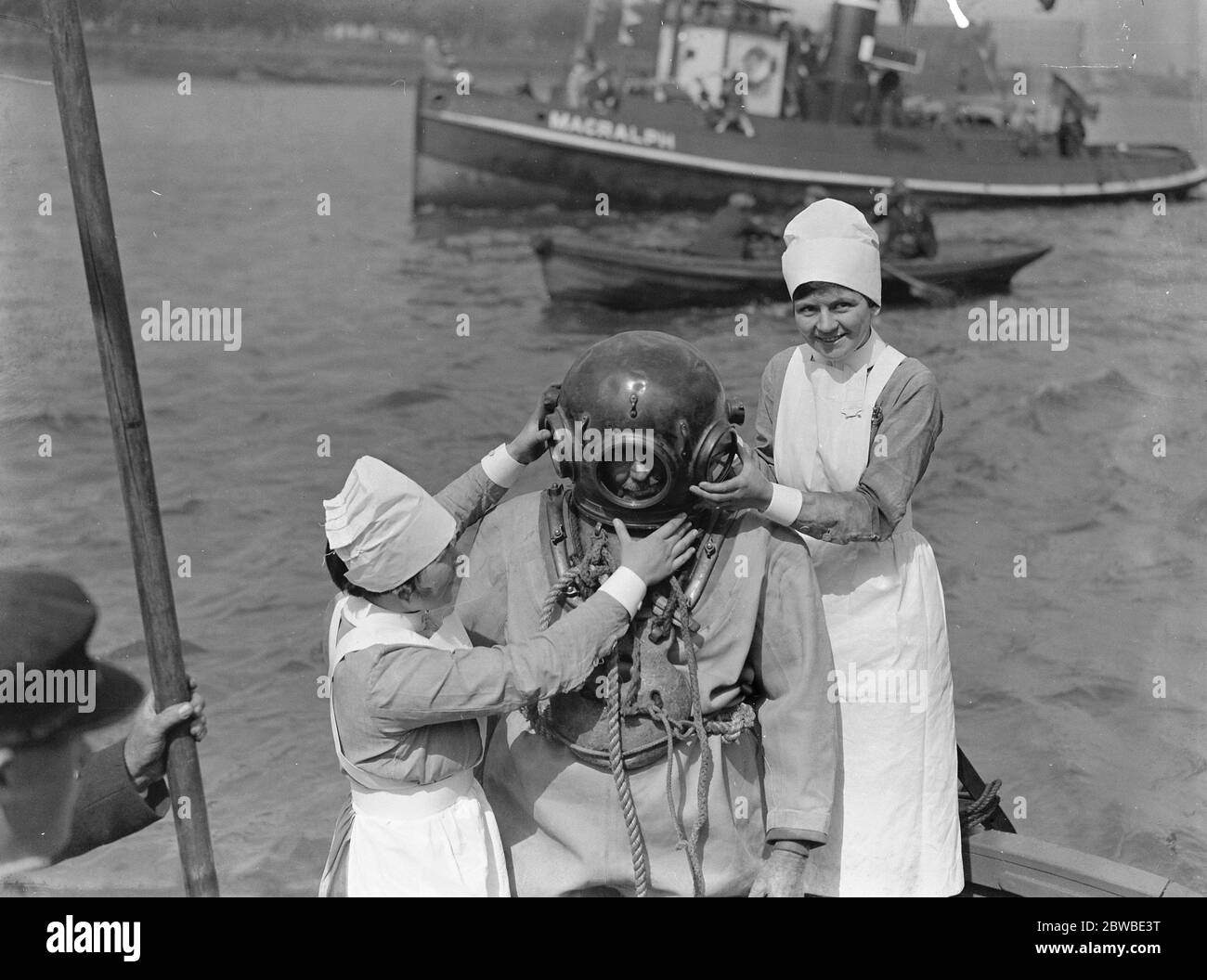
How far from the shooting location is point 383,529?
2361mm

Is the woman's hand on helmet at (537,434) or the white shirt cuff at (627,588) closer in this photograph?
the white shirt cuff at (627,588)

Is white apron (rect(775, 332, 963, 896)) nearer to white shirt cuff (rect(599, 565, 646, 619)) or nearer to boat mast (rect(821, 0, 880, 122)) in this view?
white shirt cuff (rect(599, 565, 646, 619))

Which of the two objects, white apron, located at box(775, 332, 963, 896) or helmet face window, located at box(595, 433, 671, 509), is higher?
helmet face window, located at box(595, 433, 671, 509)

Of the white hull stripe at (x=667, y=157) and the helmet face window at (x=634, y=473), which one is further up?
the white hull stripe at (x=667, y=157)

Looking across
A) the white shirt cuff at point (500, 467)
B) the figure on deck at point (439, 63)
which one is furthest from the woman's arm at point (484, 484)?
the figure on deck at point (439, 63)

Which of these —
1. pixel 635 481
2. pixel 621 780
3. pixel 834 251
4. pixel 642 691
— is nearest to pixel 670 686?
pixel 642 691

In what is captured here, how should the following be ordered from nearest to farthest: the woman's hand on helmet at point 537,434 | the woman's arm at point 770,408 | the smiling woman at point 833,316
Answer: the woman's hand on helmet at point 537,434 → the smiling woman at point 833,316 → the woman's arm at point 770,408

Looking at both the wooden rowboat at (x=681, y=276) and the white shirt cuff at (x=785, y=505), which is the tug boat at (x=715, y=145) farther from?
the white shirt cuff at (x=785, y=505)

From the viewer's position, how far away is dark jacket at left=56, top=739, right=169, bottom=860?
272 cm

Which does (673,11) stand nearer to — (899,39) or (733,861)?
(899,39)

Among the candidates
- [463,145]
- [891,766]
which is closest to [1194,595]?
[891,766]

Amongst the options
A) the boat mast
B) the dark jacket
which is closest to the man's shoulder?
the dark jacket

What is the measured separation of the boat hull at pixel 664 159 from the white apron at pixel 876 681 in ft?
48.1

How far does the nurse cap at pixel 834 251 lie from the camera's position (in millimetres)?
2789
